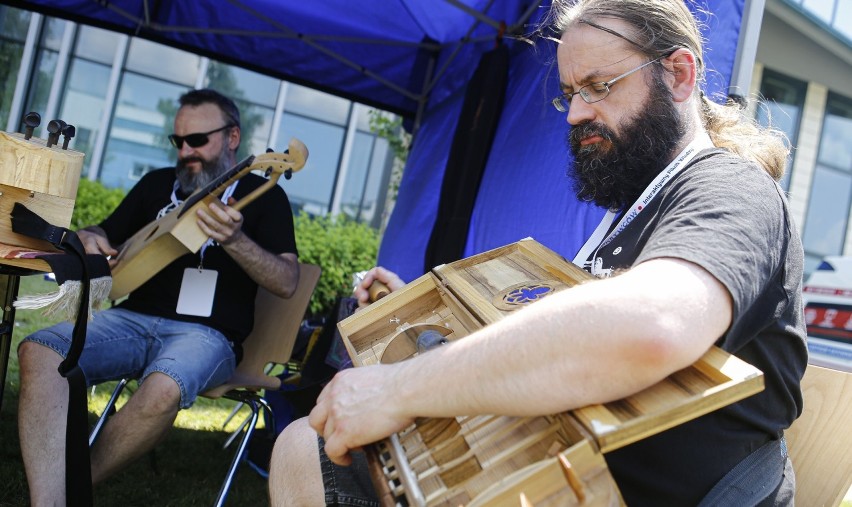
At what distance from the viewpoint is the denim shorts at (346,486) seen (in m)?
1.56

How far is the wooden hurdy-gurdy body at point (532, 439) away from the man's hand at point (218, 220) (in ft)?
6.12

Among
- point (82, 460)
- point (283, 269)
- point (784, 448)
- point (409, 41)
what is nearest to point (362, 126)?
Answer: point (409, 41)

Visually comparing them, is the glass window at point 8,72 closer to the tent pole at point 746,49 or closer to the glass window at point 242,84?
the glass window at point 242,84

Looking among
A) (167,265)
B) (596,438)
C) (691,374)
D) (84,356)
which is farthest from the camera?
(167,265)

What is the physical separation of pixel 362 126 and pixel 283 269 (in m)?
9.75

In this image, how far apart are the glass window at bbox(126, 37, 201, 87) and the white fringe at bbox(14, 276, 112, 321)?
1034 centimetres

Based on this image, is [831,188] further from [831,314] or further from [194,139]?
[194,139]

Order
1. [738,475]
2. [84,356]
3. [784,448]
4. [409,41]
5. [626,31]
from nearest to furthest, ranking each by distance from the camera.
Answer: [738,475], [784,448], [626,31], [84,356], [409,41]

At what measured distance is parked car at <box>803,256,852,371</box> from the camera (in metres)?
5.01

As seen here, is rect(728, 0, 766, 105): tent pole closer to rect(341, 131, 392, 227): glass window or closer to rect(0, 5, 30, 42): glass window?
rect(341, 131, 392, 227): glass window

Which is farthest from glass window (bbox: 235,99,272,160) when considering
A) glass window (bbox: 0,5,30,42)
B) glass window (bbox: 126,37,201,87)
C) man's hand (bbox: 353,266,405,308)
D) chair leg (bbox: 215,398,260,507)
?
man's hand (bbox: 353,266,405,308)

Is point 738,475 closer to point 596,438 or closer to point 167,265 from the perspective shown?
point 596,438

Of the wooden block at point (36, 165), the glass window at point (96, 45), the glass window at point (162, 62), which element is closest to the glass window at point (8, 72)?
the glass window at point (96, 45)

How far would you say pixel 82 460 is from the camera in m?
2.40
